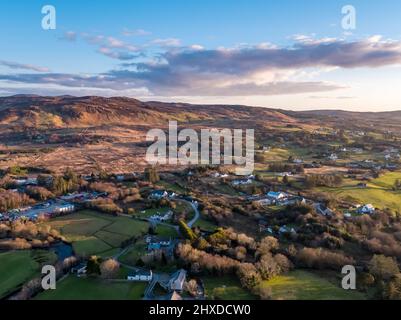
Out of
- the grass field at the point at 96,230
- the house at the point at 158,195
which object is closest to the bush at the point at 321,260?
the grass field at the point at 96,230

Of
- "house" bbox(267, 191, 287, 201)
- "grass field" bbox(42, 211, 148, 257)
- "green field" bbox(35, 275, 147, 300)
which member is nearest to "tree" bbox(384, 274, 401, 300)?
"green field" bbox(35, 275, 147, 300)

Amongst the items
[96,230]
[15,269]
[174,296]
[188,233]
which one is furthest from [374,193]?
[15,269]

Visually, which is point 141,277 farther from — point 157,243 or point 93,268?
point 157,243

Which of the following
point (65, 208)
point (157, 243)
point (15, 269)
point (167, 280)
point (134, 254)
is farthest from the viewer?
point (65, 208)

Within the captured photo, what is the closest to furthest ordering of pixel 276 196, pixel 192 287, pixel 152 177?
pixel 192 287 → pixel 276 196 → pixel 152 177

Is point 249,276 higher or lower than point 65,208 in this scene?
lower

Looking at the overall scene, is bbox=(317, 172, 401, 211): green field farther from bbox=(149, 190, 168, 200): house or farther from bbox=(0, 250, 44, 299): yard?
bbox=(0, 250, 44, 299): yard
